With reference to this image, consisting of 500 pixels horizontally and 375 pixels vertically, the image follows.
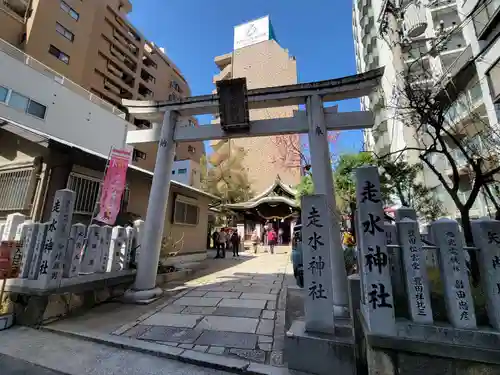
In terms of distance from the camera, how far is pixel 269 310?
18.1ft

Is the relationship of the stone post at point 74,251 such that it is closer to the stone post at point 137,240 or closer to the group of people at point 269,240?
the stone post at point 137,240

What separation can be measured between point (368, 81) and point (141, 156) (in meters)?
28.7

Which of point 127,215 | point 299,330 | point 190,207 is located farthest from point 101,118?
point 299,330

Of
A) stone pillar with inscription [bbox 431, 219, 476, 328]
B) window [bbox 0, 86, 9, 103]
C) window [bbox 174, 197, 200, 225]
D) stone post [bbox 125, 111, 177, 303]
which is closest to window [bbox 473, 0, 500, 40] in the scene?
stone pillar with inscription [bbox 431, 219, 476, 328]

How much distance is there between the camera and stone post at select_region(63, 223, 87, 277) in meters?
5.18

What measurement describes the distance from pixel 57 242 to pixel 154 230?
2.01 m

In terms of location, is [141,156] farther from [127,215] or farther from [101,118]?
[127,215]

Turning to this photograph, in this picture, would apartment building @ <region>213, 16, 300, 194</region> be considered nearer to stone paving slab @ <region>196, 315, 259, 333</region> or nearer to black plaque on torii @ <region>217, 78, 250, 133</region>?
black plaque on torii @ <region>217, 78, 250, 133</region>

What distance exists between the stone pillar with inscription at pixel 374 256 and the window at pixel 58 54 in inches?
1140

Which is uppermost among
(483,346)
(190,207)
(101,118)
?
(101,118)

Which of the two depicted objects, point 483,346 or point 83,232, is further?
point 83,232

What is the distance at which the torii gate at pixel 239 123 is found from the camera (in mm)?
5742

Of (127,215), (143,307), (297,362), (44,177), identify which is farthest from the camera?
(127,215)

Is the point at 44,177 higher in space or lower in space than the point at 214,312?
higher
